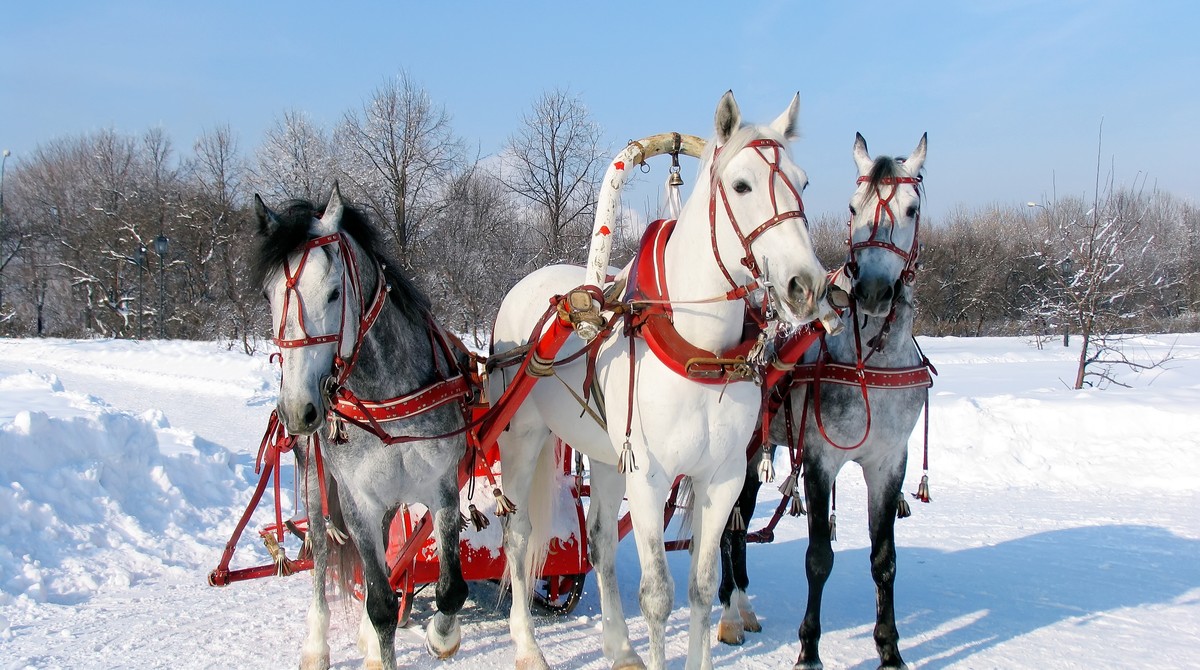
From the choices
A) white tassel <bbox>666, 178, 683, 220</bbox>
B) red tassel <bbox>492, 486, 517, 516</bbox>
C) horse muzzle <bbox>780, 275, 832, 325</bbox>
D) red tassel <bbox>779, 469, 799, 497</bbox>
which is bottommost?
red tassel <bbox>492, 486, 517, 516</bbox>

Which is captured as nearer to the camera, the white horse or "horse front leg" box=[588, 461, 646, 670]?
the white horse

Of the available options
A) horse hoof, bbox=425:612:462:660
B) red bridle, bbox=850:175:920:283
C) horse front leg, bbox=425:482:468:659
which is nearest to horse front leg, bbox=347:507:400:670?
horse front leg, bbox=425:482:468:659

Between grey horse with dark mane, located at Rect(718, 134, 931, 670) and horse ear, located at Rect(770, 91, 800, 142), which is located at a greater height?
horse ear, located at Rect(770, 91, 800, 142)

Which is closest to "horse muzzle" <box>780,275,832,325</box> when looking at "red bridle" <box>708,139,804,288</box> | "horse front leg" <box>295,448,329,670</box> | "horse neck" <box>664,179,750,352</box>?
"red bridle" <box>708,139,804,288</box>

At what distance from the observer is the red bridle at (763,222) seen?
2.72m

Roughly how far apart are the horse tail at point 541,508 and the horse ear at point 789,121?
2081 millimetres

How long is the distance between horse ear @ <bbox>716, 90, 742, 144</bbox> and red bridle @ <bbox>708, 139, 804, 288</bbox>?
138 millimetres

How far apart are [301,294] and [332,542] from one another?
62.0 inches

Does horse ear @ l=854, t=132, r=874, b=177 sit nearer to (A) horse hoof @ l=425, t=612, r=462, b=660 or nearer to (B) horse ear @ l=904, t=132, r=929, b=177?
(B) horse ear @ l=904, t=132, r=929, b=177

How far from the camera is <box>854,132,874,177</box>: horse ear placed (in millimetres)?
3898

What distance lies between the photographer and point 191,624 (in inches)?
166

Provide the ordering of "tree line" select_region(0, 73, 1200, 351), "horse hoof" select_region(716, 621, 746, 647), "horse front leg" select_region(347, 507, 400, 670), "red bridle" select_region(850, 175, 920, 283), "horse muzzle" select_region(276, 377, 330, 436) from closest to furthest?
"horse muzzle" select_region(276, 377, 330, 436), "horse front leg" select_region(347, 507, 400, 670), "red bridle" select_region(850, 175, 920, 283), "horse hoof" select_region(716, 621, 746, 647), "tree line" select_region(0, 73, 1200, 351)

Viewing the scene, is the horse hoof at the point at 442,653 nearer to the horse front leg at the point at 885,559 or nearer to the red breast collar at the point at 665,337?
the red breast collar at the point at 665,337

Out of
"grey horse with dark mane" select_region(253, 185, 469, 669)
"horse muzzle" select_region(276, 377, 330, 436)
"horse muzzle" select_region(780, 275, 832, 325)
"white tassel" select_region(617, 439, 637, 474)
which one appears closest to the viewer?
"horse muzzle" select_region(780, 275, 832, 325)
